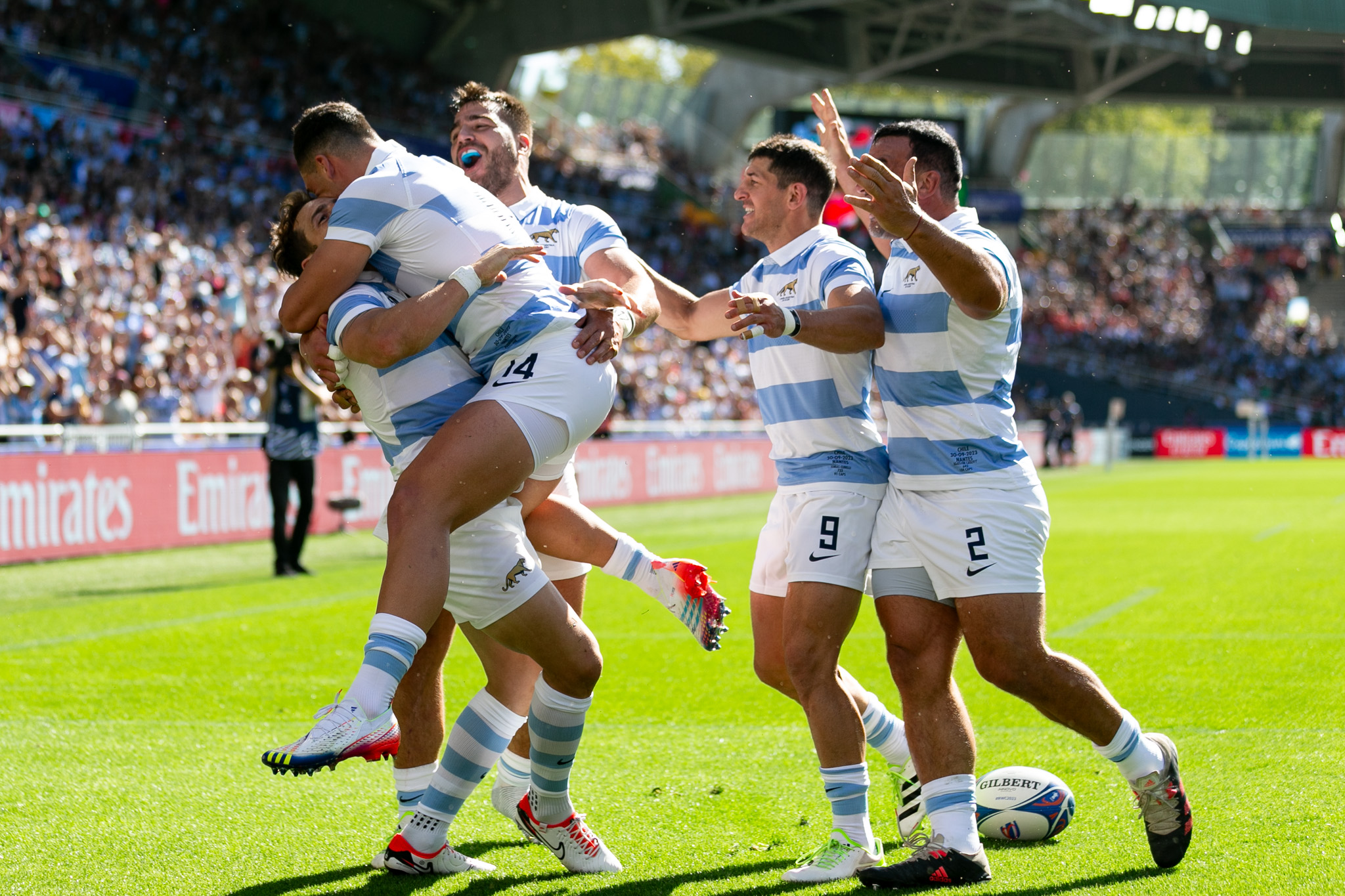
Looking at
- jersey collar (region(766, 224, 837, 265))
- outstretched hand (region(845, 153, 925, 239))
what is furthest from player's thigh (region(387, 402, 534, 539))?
jersey collar (region(766, 224, 837, 265))

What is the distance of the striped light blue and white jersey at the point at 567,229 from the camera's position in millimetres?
4734

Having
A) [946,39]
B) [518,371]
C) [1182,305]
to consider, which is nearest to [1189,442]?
[1182,305]

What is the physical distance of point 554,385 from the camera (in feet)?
12.5

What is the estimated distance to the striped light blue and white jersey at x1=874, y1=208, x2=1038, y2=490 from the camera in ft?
13.2

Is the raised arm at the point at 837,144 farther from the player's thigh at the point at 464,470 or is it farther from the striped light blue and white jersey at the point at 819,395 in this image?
the player's thigh at the point at 464,470

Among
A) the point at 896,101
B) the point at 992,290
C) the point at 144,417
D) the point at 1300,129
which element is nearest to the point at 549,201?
the point at 992,290

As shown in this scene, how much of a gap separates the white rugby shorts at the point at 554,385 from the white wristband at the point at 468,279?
0.25m

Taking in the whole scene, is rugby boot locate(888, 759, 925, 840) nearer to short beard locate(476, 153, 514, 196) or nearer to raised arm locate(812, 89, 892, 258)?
raised arm locate(812, 89, 892, 258)

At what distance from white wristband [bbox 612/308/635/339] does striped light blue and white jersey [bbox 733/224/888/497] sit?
47 centimetres

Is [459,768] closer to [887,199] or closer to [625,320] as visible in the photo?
[625,320]

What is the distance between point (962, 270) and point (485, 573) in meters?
1.58

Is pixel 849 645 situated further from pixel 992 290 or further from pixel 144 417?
pixel 144 417

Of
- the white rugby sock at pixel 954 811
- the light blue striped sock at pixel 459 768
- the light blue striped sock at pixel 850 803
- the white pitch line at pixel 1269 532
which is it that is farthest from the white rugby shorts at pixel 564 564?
the white pitch line at pixel 1269 532

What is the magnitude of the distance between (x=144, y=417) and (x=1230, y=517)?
14.5 meters
